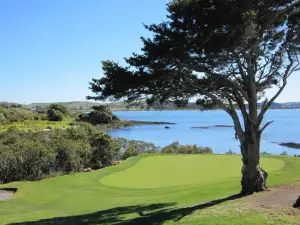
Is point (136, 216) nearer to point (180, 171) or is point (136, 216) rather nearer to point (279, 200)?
point (279, 200)

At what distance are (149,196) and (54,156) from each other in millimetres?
9147

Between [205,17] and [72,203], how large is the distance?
8033 mm

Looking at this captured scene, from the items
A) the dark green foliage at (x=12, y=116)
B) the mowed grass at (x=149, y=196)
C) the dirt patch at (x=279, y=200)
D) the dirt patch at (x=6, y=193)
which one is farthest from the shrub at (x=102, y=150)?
the dark green foliage at (x=12, y=116)

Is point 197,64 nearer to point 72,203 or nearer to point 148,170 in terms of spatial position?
point 72,203

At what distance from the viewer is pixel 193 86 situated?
11234 millimetres

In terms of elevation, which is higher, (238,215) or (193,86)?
(193,86)

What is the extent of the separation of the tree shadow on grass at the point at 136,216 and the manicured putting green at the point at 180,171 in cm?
424

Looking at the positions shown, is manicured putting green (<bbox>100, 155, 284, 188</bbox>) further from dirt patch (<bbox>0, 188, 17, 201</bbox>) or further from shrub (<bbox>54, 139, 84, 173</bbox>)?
shrub (<bbox>54, 139, 84, 173</bbox>)

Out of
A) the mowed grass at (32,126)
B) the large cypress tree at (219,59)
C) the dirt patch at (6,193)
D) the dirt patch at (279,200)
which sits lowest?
the dirt patch at (6,193)

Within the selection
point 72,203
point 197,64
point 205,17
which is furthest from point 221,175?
point 205,17

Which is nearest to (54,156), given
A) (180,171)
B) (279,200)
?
(180,171)

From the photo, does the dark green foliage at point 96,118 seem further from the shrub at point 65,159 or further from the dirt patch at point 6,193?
the dirt patch at point 6,193

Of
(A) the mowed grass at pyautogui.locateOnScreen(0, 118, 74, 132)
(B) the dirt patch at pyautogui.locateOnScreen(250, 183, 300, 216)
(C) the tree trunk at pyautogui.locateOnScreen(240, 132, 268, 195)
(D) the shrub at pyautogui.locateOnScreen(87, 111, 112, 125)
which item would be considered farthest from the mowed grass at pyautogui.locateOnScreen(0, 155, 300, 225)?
(D) the shrub at pyautogui.locateOnScreen(87, 111, 112, 125)

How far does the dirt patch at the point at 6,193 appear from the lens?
15158mm
